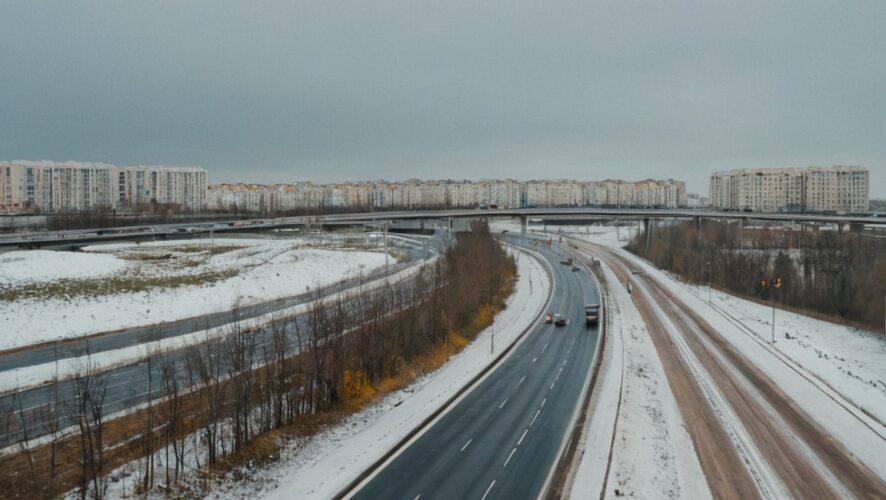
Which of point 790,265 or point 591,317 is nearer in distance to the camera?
point 591,317

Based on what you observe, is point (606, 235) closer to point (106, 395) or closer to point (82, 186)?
point (106, 395)

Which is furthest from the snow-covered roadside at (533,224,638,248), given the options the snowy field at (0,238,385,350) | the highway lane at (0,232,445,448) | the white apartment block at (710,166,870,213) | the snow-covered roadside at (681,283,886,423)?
the highway lane at (0,232,445,448)

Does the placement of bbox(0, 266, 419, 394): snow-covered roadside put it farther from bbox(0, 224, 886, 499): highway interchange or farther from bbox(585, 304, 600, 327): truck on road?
bbox(585, 304, 600, 327): truck on road

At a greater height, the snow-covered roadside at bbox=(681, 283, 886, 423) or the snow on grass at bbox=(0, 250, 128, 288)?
the snow on grass at bbox=(0, 250, 128, 288)

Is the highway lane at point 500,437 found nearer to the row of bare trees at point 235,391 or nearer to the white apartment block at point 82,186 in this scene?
the row of bare trees at point 235,391

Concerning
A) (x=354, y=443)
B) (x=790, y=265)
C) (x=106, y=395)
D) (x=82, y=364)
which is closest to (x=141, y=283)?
(x=82, y=364)
